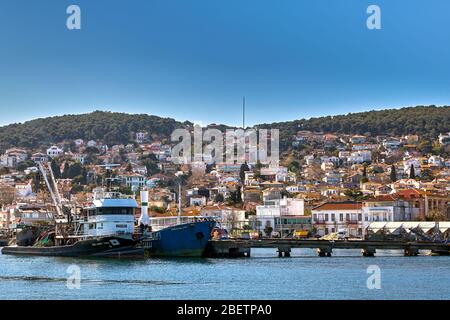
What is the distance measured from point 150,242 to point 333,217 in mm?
62103

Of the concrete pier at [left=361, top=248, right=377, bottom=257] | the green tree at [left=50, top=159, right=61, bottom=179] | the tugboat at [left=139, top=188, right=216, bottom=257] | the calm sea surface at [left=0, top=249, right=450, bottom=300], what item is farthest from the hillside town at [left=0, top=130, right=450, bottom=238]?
the concrete pier at [left=361, top=248, right=377, bottom=257]

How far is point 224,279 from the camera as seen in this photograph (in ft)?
153

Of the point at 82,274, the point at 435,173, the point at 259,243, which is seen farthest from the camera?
the point at 435,173

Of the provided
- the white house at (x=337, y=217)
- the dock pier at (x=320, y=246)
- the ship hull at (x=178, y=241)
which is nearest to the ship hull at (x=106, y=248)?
the ship hull at (x=178, y=241)

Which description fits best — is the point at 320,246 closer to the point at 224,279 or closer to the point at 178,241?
the point at 178,241

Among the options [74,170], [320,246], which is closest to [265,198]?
[74,170]

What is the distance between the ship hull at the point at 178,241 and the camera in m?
67.1

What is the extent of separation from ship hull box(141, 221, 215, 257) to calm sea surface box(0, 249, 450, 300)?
3.36m

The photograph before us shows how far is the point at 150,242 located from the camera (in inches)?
2643

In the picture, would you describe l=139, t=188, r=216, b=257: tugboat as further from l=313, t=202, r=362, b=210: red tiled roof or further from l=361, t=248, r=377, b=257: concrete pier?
l=313, t=202, r=362, b=210: red tiled roof

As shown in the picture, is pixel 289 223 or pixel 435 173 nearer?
pixel 289 223

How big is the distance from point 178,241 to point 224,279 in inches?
837
